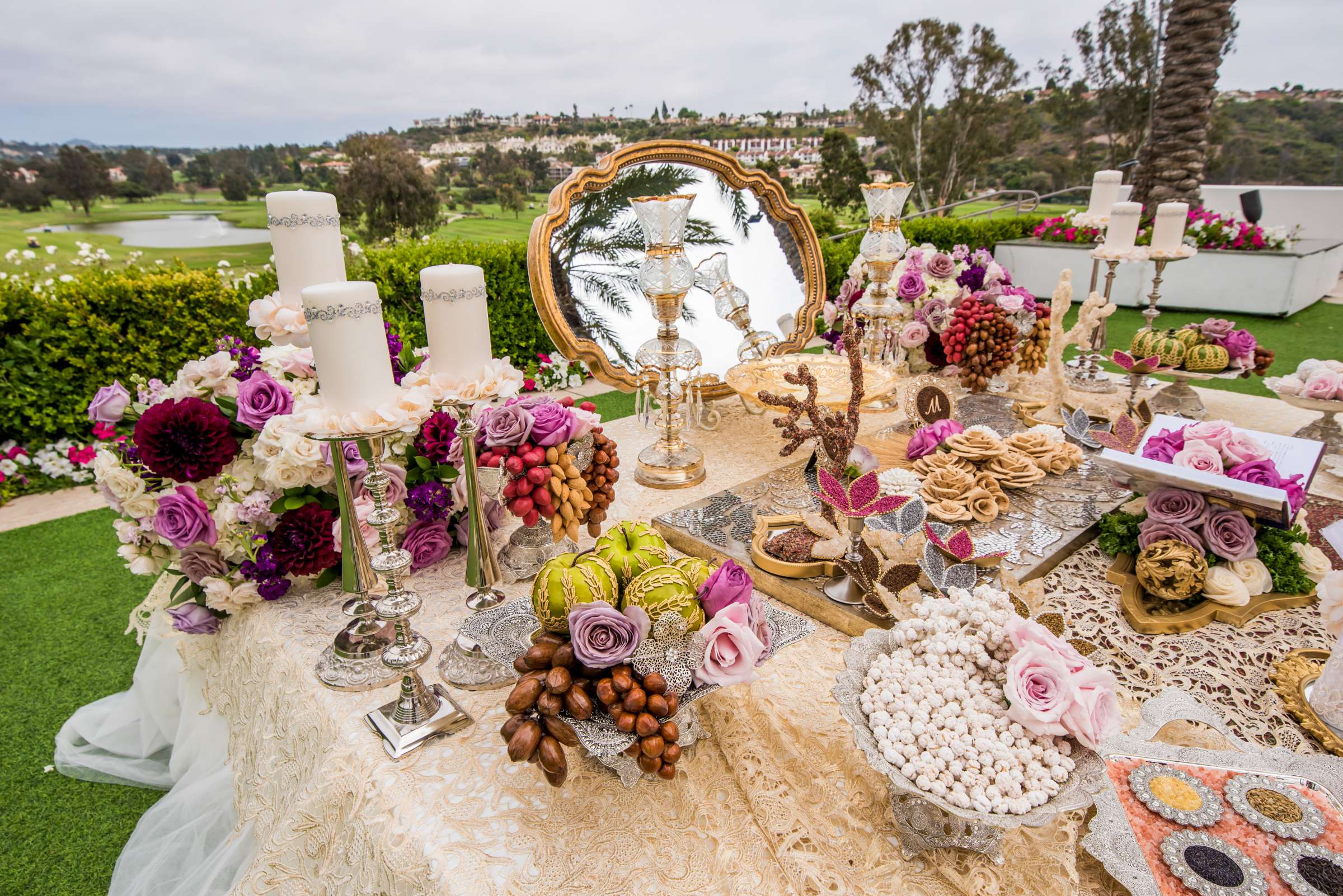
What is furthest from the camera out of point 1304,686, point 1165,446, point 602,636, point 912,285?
point 912,285

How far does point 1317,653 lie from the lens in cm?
112

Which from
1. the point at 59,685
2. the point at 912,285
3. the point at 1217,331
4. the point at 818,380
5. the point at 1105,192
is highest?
the point at 1105,192

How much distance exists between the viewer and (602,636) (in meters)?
0.82

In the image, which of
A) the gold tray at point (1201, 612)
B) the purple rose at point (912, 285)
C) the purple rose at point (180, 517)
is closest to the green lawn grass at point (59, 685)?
the purple rose at point (180, 517)

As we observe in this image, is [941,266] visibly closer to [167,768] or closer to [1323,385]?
[1323,385]

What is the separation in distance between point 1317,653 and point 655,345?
4.83 feet

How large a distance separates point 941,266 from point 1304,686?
1.95 m

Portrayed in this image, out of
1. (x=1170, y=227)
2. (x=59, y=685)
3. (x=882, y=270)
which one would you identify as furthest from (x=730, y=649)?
(x=59, y=685)

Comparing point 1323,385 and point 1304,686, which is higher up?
point 1323,385

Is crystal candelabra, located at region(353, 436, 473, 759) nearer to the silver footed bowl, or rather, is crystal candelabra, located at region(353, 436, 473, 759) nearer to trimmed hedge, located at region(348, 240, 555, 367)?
the silver footed bowl

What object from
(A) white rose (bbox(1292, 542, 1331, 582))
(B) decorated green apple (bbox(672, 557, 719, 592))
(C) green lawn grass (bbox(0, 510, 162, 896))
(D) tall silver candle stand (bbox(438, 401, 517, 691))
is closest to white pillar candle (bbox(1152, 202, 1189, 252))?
(A) white rose (bbox(1292, 542, 1331, 582))

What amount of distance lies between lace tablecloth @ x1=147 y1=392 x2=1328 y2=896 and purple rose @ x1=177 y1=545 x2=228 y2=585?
0.18 metres

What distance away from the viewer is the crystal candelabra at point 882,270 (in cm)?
229

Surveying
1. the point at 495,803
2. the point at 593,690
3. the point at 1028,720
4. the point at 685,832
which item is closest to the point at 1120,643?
the point at 1028,720
